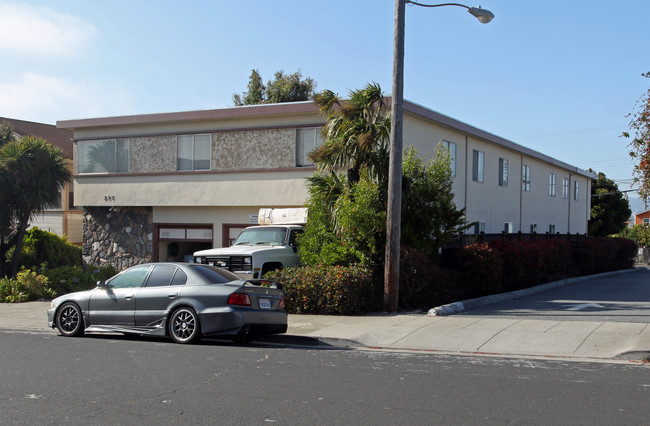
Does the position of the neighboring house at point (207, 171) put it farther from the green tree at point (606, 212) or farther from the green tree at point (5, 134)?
the green tree at point (606, 212)

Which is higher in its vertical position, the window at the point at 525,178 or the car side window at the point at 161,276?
the window at the point at 525,178

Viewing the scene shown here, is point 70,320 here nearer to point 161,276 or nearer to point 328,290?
point 161,276

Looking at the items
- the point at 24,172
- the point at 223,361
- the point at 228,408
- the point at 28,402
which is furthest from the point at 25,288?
the point at 228,408

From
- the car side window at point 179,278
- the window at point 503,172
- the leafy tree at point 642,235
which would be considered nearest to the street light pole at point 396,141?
the car side window at point 179,278

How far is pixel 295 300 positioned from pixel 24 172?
12040mm

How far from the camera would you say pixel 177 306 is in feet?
36.2

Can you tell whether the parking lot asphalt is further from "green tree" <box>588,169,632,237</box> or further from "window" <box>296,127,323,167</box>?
"green tree" <box>588,169,632,237</box>

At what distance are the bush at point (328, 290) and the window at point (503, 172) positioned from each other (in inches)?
553

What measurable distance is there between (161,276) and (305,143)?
31.7 ft

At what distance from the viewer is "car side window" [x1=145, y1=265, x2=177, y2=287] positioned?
37.6ft

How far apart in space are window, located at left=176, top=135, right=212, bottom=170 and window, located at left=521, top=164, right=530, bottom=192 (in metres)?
14.8

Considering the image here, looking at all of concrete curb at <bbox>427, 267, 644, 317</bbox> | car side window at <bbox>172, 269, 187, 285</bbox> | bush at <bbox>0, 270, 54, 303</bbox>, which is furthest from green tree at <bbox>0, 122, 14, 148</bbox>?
concrete curb at <bbox>427, 267, 644, 317</bbox>

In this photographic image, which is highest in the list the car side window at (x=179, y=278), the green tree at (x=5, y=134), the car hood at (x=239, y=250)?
the green tree at (x=5, y=134)

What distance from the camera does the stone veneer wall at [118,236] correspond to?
23.8 metres
